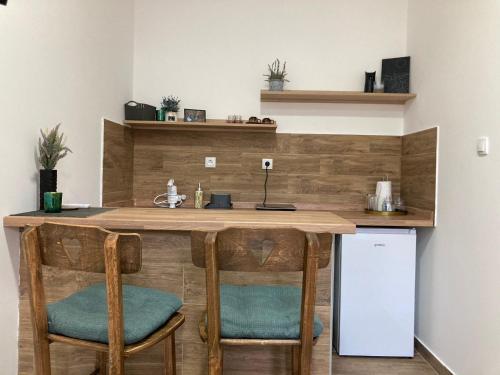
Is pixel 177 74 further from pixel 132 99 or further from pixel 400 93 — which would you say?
pixel 400 93

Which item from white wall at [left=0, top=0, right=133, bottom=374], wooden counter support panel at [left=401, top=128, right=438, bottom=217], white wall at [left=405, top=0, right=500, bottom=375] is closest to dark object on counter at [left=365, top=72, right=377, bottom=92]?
white wall at [left=405, top=0, right=500, bottom=375]

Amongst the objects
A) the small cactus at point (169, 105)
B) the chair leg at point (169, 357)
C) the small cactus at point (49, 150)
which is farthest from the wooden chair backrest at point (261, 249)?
the small cactus at point (169, 105)

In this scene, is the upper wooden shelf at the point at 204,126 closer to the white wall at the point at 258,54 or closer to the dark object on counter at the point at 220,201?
the white wall at the point at 258,54

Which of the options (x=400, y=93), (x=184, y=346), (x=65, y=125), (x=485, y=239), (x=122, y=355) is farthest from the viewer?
(x=400, y=93)

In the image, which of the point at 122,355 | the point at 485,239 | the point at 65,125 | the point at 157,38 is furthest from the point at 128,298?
the point at 157,38

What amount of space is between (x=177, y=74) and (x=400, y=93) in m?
1.83

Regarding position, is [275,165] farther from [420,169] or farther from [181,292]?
[181,292]

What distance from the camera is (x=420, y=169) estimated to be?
109 inches

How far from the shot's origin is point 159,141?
3254mm

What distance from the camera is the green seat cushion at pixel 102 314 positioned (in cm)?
121

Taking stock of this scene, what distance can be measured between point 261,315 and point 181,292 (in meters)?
0.56

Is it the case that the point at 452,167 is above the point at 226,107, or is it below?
below

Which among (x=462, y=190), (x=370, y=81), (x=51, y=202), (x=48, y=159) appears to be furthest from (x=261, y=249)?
(x=370, y=81)

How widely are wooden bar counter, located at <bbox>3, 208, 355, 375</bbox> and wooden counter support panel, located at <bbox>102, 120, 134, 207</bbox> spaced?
1.05 metres
